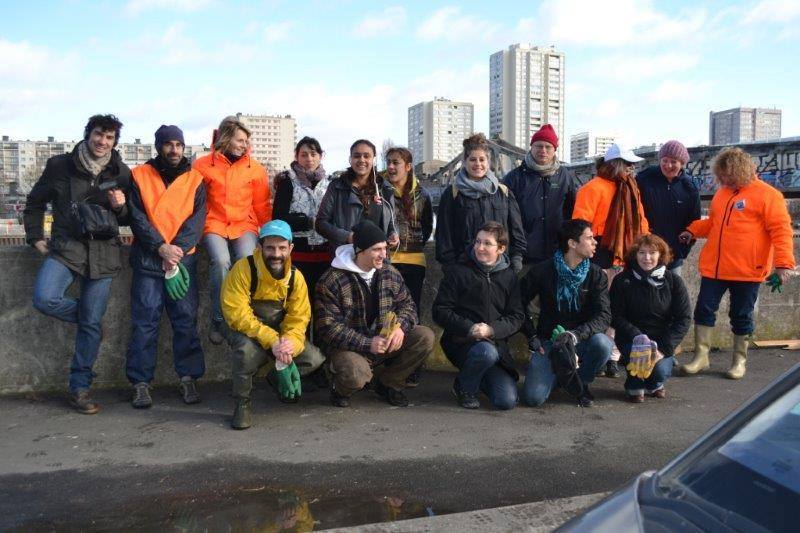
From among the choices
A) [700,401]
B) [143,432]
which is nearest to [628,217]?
[700,401]

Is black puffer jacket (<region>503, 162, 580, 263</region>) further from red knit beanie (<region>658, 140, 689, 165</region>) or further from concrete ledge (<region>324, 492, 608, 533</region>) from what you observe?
concrete ledge (<region>324, 492, 608, 533</region>)

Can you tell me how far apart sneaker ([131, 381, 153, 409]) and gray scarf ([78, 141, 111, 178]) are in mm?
1525

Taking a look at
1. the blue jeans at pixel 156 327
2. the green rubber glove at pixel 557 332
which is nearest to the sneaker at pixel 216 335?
the blue jeans at pixel 156 327

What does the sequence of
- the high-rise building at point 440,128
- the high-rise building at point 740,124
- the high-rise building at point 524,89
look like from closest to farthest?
the high-rise building at point 740,124, the high-rise building at point 524,89, the high-rise building at point 440,128

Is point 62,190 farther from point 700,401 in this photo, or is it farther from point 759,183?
point 759,183

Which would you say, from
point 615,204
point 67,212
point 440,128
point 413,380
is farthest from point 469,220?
point 440,128

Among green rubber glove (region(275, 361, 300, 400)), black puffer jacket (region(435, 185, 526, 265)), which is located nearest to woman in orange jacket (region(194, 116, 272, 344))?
green rubber glove (region(275, 361, 300, 400))

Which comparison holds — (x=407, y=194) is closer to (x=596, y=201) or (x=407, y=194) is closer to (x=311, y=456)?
(x=596, y=201)

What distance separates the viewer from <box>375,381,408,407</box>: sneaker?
503cm

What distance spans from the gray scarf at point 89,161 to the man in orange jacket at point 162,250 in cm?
22

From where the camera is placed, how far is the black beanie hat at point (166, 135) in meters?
4.86

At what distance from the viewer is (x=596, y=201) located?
561cm

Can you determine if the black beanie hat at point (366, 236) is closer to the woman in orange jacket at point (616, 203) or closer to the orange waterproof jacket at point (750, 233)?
the woman in orange jacket at point (616, 203)

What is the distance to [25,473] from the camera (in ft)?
12.4
